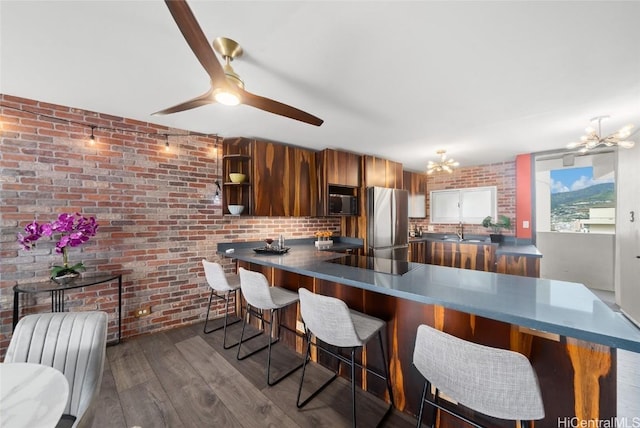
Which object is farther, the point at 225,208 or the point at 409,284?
the point at 225,208

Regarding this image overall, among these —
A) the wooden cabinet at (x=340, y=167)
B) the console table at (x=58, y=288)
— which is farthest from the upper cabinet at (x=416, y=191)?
the console table at (x=58, y=288)

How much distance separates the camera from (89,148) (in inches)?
→ 91.8

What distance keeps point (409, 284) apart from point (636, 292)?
343cm

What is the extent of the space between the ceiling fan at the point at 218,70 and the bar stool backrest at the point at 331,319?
1264mm

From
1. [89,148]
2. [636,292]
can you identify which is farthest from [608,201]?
[89,148]

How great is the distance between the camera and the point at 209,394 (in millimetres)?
1734

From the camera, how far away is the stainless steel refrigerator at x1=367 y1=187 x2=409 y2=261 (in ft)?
12.9

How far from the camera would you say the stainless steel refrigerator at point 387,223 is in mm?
3918

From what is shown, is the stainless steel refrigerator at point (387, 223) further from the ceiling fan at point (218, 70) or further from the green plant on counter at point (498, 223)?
the ceiling fan at point (218, 70)

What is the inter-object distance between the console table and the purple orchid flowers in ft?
0.95

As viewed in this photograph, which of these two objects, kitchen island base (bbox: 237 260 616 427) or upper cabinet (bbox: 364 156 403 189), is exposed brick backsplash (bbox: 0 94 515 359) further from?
upper cabinet (bbox: 364 156 403 189)

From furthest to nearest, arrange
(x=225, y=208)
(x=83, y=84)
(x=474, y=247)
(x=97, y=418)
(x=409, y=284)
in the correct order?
(x=474, y=247), (x=225, y=208), (x=83, y=84), (x=97, y=418), (x=409, y=284)

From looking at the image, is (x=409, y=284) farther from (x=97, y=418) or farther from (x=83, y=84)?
(x=83, y=84)

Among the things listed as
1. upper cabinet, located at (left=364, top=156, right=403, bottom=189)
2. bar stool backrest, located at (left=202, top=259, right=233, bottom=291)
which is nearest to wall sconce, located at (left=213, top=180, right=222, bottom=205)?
bar stool backrest, located at (left=202, top=259, right=233, bottom=291)
